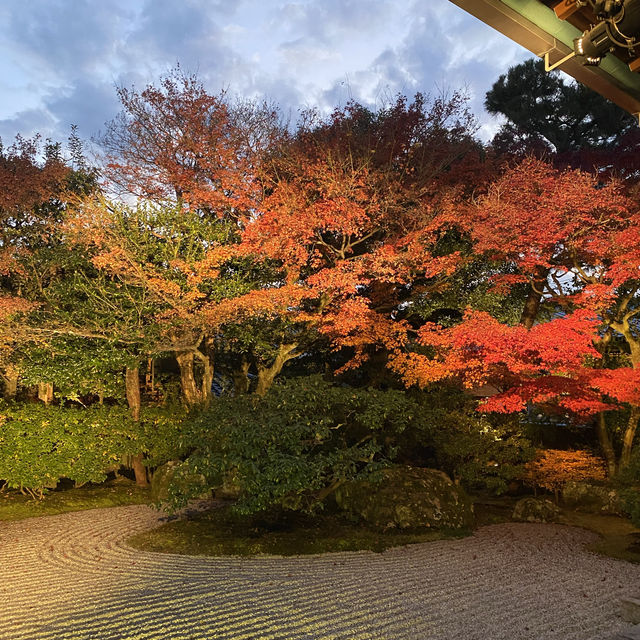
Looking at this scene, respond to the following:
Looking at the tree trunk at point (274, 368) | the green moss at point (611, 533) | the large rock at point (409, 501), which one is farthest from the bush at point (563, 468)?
the tree trunk at point (274, 368)

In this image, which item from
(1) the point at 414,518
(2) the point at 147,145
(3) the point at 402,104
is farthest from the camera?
(3) the point at 402,104

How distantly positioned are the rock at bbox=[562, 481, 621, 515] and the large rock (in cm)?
357

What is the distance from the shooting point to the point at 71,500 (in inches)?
376

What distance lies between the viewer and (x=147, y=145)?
10680mm

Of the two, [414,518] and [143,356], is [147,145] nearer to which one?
[143,356]

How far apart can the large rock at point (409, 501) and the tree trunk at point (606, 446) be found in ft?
14.1

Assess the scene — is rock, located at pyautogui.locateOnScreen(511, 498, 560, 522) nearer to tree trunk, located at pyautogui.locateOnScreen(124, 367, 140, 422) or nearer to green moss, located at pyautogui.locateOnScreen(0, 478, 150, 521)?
green moss, located at pyautogui.locateOnScreen(0, 478, 150, 521)

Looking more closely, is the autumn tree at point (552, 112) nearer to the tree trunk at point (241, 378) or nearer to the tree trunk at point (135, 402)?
the tree trunk at point (241, 378)

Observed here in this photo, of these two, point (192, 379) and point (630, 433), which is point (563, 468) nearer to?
point (630, 433)

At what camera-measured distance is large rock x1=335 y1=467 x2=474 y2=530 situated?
26.0ft

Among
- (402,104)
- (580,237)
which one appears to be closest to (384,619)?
(580,237)

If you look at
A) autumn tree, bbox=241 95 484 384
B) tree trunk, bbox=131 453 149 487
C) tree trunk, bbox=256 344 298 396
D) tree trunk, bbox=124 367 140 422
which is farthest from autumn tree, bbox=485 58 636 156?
tree trunk, bbox=131 453 149 487

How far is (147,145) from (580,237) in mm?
8875

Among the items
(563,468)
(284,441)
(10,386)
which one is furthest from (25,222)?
(563,468)
